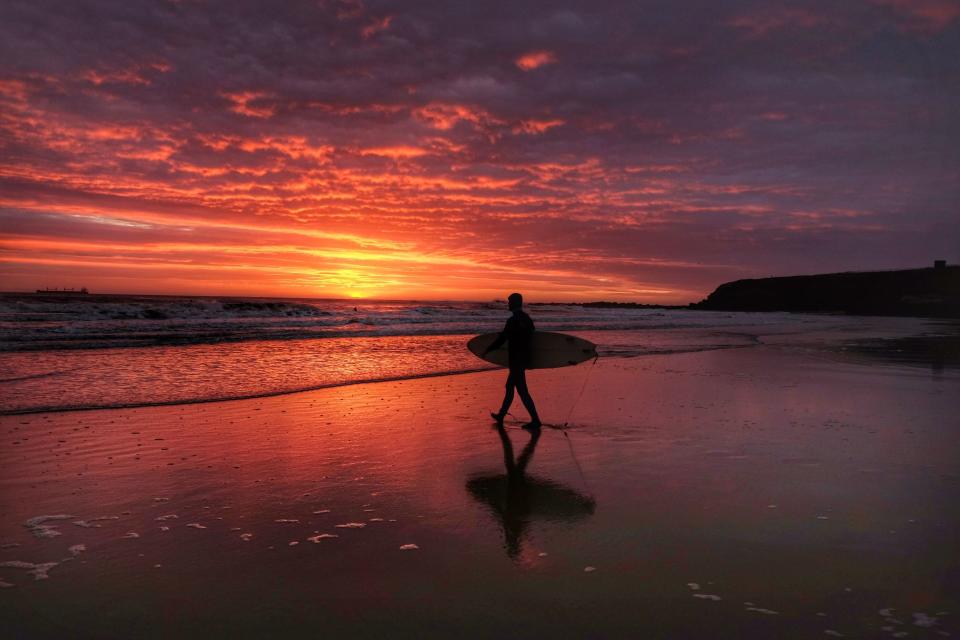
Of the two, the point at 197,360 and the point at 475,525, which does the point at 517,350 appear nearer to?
the point at 475,525

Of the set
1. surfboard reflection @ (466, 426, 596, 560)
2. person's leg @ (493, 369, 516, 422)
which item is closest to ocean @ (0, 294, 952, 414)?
person's leg @ (493, 369, 516, 422)

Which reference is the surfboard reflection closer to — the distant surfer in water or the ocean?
the distant surfer in water

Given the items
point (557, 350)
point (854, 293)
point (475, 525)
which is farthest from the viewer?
Answer: point (854, 293)

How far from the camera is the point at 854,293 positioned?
108188 mm

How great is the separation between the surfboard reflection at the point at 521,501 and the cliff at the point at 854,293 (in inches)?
3569

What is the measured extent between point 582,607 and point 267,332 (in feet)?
99.7

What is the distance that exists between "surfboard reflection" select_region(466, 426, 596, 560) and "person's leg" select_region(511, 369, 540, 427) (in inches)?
82.4

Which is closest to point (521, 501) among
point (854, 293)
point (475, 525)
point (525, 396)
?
point (475, 525)

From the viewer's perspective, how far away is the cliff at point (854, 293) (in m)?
88.8

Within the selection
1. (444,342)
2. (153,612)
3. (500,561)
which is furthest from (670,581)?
(444,342)

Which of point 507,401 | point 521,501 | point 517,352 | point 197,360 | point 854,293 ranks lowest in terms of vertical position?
point 521,501

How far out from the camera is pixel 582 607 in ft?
13.2

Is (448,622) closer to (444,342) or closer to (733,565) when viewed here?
(733,565)

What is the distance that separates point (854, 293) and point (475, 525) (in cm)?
12221
